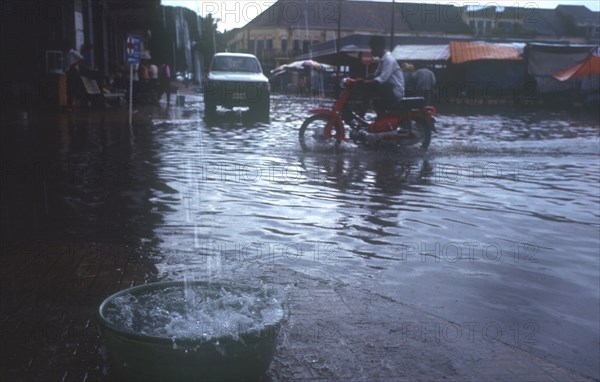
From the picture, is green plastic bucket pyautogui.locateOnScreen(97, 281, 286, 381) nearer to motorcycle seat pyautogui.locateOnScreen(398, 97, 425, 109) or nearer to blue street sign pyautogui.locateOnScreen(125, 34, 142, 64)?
motorcycle seat pyautogui.locateOnScreen(398, 97, 425, 109)

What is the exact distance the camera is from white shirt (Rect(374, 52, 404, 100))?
11.1 m

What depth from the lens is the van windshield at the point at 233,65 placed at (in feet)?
64.2

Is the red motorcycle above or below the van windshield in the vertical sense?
below

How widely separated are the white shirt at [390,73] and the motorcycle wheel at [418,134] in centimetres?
62

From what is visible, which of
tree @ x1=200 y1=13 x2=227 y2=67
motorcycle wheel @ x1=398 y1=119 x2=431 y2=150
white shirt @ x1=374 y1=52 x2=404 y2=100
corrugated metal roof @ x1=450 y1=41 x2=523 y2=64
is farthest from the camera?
tree @ x1=200 y1=13 x2=227 y2=67

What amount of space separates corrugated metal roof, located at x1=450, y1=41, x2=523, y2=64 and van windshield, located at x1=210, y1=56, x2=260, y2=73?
17.7 meters

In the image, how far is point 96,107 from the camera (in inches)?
798

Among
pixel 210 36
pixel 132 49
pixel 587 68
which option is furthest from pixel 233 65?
pixel 210 36

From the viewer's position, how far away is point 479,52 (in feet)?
112

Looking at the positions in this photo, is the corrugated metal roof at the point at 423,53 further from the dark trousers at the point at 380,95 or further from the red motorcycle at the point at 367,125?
the dark trousers at the point at 380,95

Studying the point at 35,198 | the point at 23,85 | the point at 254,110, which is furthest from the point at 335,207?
the point at 23,85

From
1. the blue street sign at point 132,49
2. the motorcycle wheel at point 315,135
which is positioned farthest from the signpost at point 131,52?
the motorcycle wheel at point 315,135

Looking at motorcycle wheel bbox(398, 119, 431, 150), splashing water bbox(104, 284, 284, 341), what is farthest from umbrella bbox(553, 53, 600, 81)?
splashing water bbox(104, 284, 284, 341)

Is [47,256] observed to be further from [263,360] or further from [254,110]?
[254,110]
